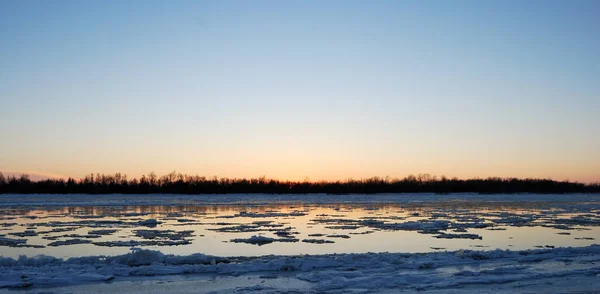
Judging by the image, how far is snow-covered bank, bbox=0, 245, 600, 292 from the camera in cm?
750

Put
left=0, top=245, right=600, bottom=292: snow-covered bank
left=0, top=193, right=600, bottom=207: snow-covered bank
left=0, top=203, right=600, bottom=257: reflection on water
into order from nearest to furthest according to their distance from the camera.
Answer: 1. left=0, top=245, right=600, bottom=292: snow-covered bank
2. left=0, top=203, right=600, bottom=257: reflection on water
3. left=0, top=193, right=600, bottom=207: snow-covered bank

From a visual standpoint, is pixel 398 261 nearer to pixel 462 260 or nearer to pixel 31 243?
pixel 462 260

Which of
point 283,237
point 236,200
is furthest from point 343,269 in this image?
point 236,200

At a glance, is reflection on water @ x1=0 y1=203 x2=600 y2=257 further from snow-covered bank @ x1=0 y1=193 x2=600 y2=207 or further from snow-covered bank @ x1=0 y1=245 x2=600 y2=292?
snow-covered bank @ x1=0 y1=193 x2=600 y2=207

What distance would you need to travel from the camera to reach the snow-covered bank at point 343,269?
→ 7.50m

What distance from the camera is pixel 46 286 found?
24.2 ft

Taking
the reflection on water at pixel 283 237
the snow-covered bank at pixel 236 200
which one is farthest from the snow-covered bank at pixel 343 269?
the snow-covered bank at pixel 236 200

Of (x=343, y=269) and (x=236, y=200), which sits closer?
(x=343, y=269)

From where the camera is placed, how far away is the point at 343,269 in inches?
338

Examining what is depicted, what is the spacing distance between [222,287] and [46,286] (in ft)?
8.02

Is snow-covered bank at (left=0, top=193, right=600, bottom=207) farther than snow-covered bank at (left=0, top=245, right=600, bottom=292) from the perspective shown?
Yes

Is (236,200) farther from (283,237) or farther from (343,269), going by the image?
(343,269)

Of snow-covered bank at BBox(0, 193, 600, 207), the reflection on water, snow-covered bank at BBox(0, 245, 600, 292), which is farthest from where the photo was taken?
snow-covered bank at BBox(0, 193, 600, 207)

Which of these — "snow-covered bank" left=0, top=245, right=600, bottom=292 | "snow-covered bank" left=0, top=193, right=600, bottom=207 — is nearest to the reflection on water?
"snow-covered bank" left=0, top=245, right=600, bottom=292
